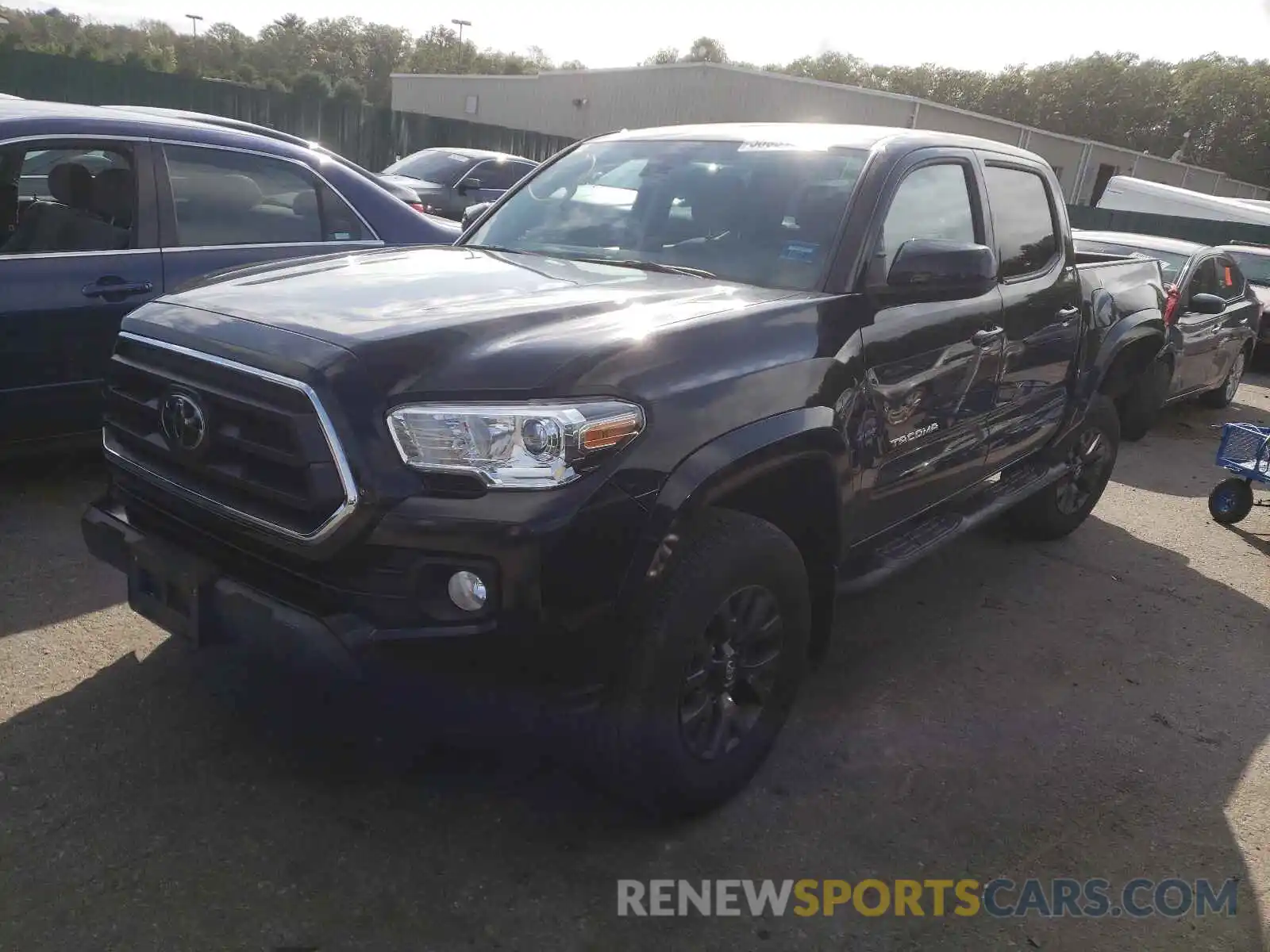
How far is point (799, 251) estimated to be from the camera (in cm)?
322

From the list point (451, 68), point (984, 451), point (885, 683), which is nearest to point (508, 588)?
point (885, 683)

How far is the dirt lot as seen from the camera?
2418 millimetres

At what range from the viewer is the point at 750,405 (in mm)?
2633

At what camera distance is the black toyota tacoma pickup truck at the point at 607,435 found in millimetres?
2250

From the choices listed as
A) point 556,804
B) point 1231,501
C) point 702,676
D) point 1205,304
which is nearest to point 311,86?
point 1205,304

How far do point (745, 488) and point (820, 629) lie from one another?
2.13ft

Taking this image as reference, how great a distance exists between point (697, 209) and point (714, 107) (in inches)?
1191

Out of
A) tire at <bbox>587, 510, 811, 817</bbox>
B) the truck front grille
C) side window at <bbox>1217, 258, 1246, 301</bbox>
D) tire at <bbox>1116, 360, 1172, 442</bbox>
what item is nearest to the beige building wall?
side window at <bbox>1217, 258, 1246, 301</bbox>

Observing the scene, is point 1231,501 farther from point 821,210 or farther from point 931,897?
point 931,897

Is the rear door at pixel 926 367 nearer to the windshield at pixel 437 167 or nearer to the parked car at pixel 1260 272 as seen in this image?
the windshield at pixel 437 167

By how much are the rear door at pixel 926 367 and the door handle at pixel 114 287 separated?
3.22m

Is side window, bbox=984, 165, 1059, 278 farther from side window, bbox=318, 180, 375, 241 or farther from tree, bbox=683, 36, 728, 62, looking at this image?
tree, bbox=683, 36, 728, 62

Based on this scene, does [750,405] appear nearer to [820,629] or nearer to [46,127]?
[820,629]

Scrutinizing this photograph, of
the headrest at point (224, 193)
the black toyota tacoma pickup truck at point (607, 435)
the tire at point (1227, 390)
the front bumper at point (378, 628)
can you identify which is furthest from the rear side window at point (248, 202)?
the tire at point (1227, 390)
